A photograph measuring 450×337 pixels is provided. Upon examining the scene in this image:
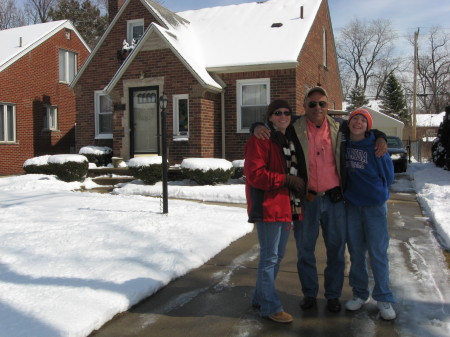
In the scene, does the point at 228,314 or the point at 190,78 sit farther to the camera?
the point at 190,78

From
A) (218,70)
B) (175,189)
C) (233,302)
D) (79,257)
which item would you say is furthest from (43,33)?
(233,302)

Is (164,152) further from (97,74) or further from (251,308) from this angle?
(97,74)

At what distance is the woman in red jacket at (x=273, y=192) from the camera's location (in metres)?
3.30

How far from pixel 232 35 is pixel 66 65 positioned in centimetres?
1006

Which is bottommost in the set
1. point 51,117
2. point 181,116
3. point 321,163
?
point 321,163

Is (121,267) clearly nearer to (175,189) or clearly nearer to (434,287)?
(434,287)

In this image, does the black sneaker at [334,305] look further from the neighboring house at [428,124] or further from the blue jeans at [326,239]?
the neighboring house at [428,124]

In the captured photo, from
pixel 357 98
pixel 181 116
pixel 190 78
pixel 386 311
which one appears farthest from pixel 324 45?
pixel 357 98

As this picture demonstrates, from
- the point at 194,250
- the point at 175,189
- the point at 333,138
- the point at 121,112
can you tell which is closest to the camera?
the point at 333,138

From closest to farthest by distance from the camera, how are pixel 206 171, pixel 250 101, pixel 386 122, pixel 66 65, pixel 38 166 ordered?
pixel 206 171 → pixel 38 166 → pixel 250 101 → pixel 66 65 → pixel 386 122

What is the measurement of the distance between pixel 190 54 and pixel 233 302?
10.9 metres

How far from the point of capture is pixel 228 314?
357cm

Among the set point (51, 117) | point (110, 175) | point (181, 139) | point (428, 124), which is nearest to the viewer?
point (110, 175)

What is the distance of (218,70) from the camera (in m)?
13.6
